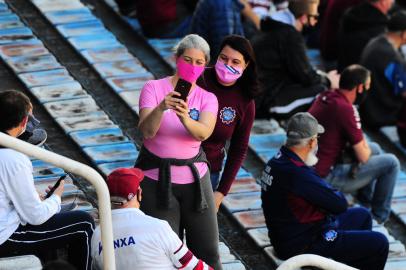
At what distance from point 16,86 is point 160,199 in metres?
Result: 3.53

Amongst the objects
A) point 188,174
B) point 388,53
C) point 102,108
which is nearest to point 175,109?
point 188,174

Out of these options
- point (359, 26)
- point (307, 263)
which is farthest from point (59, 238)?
point (359, 26)

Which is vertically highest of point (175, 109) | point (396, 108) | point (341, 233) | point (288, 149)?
point (175, 109)

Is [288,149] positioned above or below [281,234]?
above

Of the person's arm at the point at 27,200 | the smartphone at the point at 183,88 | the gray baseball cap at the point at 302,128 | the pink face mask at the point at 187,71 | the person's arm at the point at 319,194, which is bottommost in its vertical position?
the person's arm at the point at 319,194

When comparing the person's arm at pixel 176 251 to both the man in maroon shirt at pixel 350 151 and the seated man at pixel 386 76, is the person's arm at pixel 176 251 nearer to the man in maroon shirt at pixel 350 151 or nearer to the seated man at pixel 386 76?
the man in maroon shirt at pixel 350 151

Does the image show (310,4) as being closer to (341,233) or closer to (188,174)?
(341,233)

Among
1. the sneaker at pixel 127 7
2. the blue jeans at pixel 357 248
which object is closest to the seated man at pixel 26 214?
the blue jeans at pixel 357 248

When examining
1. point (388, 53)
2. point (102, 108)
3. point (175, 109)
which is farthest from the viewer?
point (388, 53)

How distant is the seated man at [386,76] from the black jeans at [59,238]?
455cm

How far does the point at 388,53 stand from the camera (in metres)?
11.0

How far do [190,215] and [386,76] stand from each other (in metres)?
4.42

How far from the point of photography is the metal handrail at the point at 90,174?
5609 mm

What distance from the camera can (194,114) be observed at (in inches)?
282
